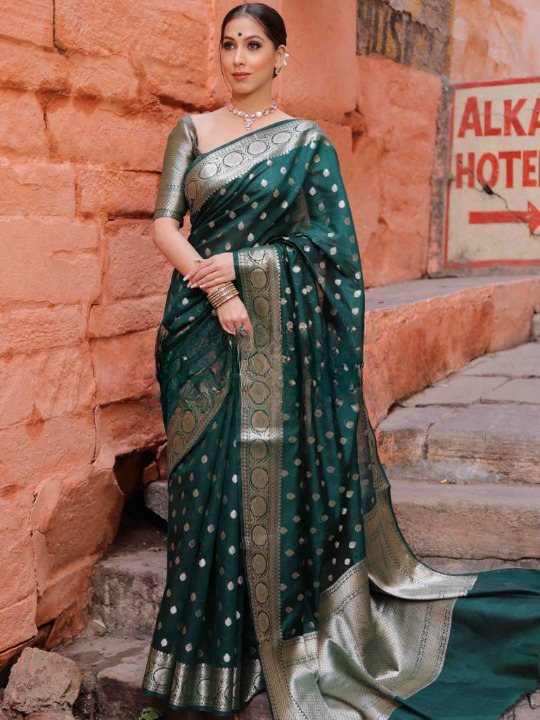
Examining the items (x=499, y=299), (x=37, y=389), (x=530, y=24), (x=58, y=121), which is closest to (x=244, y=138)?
(x=58, y=121)

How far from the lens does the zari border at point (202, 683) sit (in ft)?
9.09

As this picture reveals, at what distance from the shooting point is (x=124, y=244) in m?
3.49

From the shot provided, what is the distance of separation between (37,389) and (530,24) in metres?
6.13

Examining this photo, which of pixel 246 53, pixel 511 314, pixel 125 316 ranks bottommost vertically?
pixel 511 314

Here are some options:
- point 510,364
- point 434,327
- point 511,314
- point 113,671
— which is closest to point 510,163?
point 511,314

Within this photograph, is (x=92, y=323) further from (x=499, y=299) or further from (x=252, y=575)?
(x=499, y=299)

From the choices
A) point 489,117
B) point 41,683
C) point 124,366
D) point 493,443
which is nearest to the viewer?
point 41,683

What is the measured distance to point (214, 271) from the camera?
2.78 m

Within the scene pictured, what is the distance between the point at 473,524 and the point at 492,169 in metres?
3.11

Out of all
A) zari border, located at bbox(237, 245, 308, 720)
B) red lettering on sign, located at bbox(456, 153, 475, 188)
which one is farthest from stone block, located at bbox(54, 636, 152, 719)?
red lettering on sign, located at bbox(456, 153, 475, 188)

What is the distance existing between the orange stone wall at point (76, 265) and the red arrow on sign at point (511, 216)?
8.80ft

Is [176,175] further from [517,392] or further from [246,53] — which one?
[517,392]

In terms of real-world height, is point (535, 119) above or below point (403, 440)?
above

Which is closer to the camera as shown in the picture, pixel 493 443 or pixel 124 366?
pixel 124 366
